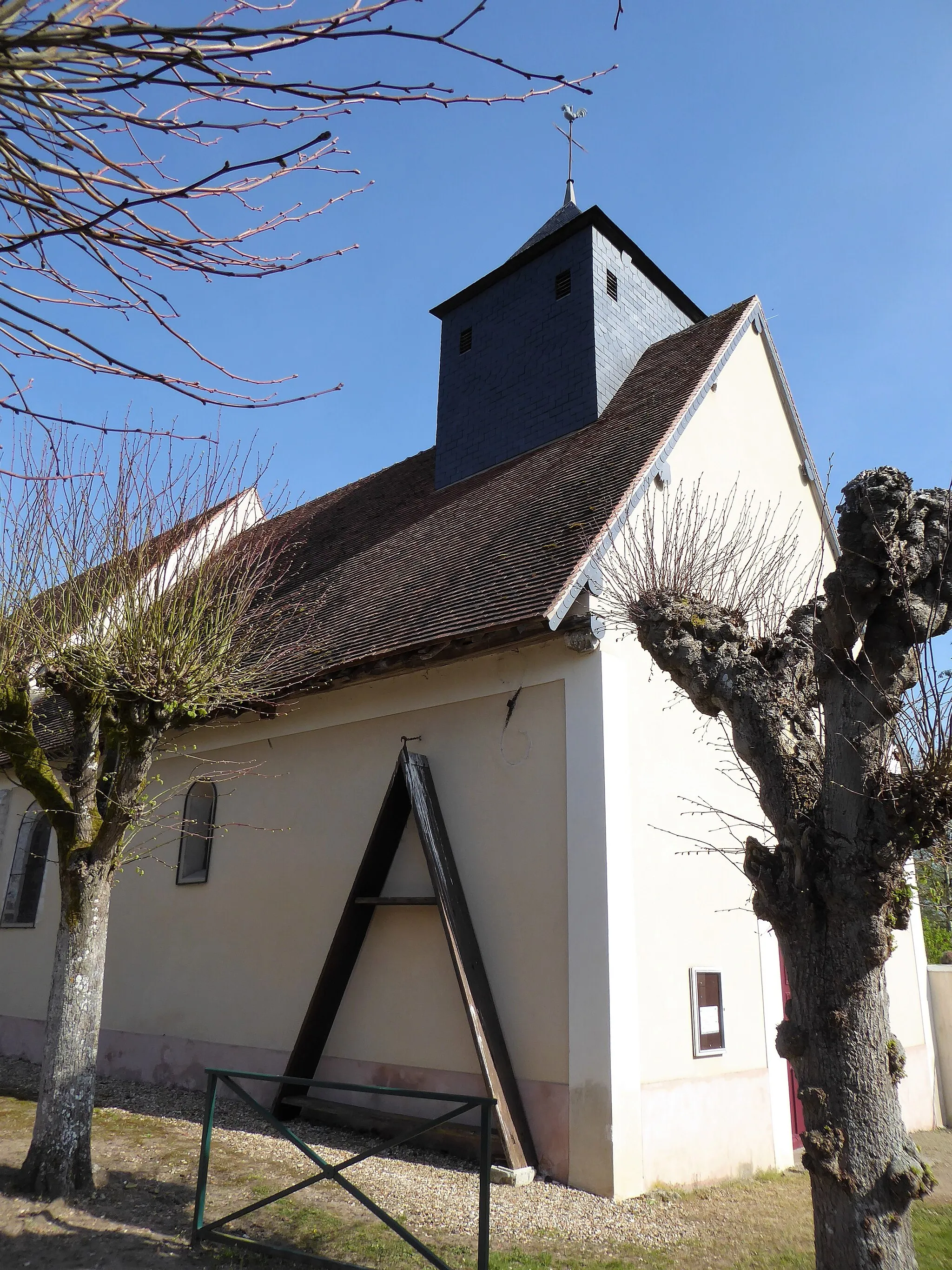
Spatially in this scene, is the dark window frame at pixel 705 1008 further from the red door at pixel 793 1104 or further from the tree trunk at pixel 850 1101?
the tree trunk at pixel 850 1101

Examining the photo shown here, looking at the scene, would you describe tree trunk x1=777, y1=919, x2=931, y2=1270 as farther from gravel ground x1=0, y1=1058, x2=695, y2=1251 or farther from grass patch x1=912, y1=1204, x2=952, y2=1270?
gravel ground x1=0, y1=1058, x2=695, y2=1251

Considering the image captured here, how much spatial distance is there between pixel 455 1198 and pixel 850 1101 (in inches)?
118

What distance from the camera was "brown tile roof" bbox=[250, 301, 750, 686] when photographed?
7.88 meters

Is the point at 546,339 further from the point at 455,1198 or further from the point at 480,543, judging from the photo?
the point at 455,1198

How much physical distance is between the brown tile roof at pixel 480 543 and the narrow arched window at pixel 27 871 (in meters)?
5.43

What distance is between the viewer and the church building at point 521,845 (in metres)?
6.96

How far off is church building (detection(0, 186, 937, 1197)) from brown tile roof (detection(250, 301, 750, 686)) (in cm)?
5

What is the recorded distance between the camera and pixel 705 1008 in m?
7.52

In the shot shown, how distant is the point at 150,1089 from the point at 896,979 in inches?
325

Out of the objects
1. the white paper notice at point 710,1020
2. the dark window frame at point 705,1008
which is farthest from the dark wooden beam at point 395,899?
the white paper notice at point 710,1020

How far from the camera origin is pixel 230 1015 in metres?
9.41

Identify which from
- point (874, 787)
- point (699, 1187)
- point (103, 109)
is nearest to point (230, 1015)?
point (699, 1187)

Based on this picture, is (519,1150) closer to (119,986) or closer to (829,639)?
(829,639)

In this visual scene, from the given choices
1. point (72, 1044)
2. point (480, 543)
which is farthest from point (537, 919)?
point (480, 543)
